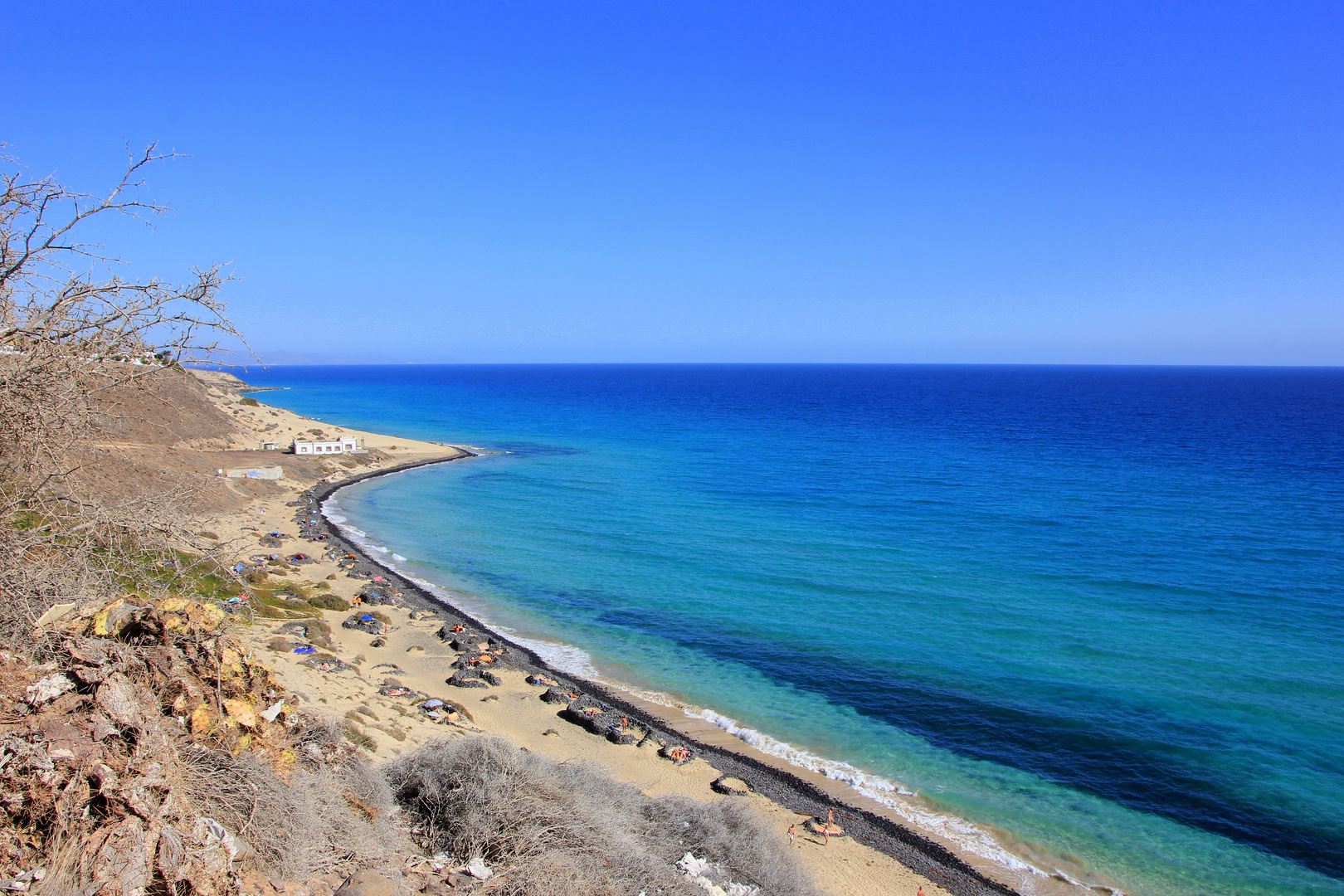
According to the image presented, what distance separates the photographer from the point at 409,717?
52.4ft

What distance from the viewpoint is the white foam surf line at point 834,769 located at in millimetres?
13508

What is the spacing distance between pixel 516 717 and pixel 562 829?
9415 mm

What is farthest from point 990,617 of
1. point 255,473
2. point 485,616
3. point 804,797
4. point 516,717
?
point 255,473

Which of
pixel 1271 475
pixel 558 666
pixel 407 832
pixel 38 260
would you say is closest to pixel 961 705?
pixel 558 666

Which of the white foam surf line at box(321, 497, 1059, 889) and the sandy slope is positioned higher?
the sandy slope

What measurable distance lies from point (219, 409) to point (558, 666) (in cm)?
5795

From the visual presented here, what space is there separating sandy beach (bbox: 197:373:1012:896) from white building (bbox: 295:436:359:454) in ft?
102

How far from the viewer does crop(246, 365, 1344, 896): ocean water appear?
14766 millimetres

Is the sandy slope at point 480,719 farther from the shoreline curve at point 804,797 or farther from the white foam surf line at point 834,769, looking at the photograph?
the white foam surf line at point 834,769

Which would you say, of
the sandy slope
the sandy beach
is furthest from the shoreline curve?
the sandy slope

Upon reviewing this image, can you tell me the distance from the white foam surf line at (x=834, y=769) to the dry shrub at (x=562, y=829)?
180 inches

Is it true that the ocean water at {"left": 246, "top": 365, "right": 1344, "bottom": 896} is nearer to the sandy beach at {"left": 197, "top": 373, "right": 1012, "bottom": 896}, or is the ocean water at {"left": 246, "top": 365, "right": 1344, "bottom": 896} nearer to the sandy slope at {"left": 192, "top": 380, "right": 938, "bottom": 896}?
the sandy beach at {"left": 197, "top": 373, "right": 1012, "bottom": 896}

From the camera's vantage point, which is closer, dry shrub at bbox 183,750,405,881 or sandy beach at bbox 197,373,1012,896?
dry shrub at bbox 183,750,405,881

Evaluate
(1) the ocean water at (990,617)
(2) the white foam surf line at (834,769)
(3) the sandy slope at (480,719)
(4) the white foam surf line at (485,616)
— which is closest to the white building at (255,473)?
(1) the ocean water at (990,617)
